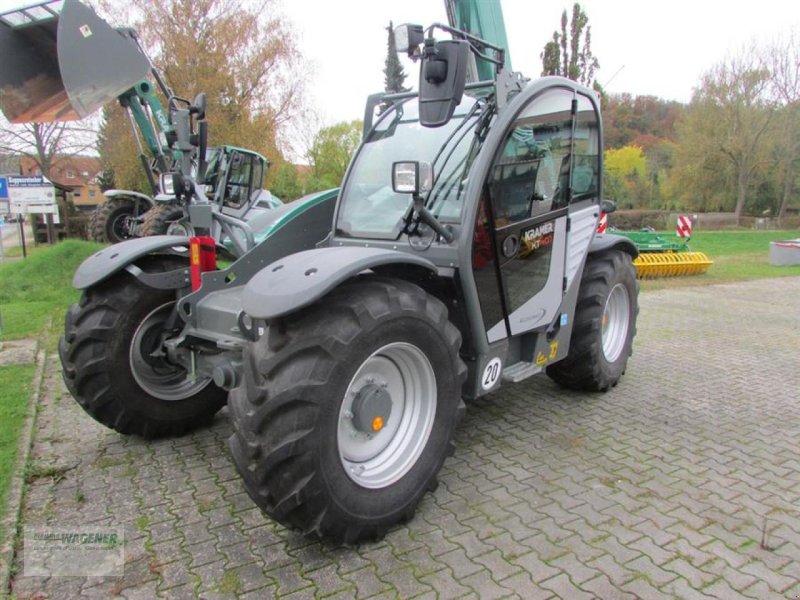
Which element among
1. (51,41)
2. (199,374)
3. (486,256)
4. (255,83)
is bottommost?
(199,374)

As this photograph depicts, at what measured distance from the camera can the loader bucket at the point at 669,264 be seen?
506 inches

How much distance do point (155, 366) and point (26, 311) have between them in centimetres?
576

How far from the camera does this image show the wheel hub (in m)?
2.87

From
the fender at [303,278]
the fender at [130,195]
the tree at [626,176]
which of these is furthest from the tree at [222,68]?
the tree at [626,176]

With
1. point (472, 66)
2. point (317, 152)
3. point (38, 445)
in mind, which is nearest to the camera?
point (38, 445)

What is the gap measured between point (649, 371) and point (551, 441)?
2273 millimetres

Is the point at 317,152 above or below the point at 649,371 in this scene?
above

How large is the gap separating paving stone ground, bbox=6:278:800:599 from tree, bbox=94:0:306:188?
53.7 feet

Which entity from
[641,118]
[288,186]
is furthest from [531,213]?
[641,118]

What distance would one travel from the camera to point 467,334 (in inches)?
138

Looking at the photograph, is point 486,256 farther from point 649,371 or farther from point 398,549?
point 649,371

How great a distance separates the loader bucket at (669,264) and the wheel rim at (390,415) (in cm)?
1071

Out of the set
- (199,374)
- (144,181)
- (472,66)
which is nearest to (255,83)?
(144,181)

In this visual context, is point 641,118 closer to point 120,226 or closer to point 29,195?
point 120,226
